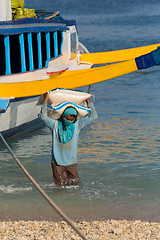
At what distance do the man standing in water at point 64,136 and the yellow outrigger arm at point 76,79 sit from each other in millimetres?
3423

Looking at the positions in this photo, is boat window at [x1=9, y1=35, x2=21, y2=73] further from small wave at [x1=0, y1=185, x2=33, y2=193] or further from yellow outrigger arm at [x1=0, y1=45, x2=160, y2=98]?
small wave at [x1=0, y1=185, x2=33, y2=193]

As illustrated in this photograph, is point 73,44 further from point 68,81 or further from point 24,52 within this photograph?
point 68,81

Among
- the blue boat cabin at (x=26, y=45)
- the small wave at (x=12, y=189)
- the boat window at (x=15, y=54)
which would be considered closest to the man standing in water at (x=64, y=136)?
the small wave at (x=12, y=189)

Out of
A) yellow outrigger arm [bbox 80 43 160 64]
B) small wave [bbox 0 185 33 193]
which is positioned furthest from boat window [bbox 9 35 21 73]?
yellow outrigger arm [bbox 80 43 160 64]

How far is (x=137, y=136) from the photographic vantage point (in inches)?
574

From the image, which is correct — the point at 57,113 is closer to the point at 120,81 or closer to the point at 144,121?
the point at 144,121

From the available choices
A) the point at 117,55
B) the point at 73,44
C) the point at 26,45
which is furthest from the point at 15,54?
the point at 117,55

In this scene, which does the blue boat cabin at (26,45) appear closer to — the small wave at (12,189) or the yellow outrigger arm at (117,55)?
the yellow outrigger arm at (117,55)

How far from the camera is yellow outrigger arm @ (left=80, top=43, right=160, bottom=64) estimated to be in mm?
18547

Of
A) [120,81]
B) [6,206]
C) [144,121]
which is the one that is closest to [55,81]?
[6,206]

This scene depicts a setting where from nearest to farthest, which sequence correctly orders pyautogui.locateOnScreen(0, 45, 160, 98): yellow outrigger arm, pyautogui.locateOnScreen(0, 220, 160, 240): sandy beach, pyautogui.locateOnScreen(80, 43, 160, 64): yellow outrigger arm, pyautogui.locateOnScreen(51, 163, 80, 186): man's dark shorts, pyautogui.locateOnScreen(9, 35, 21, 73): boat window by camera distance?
pyautogui.locateOnScreen(0, 220, 160, 240): sandy beach < pyautogui.locateOnScreen(51, 163, 80, 186): man's dark shorts < pyautogui.locateOnScreen(0, 45, 160, 98): yellow outrigger arm < pyautogui.locateOnScreen(9, 35, 21, 73): boat window < pyautogui.locateOnScreen(80, 43, 160, 64): yellow outrigger arm

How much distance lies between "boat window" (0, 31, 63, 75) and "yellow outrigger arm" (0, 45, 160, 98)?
1172mm

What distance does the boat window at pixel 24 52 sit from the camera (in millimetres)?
12625

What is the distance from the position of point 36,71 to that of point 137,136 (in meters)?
3.47
